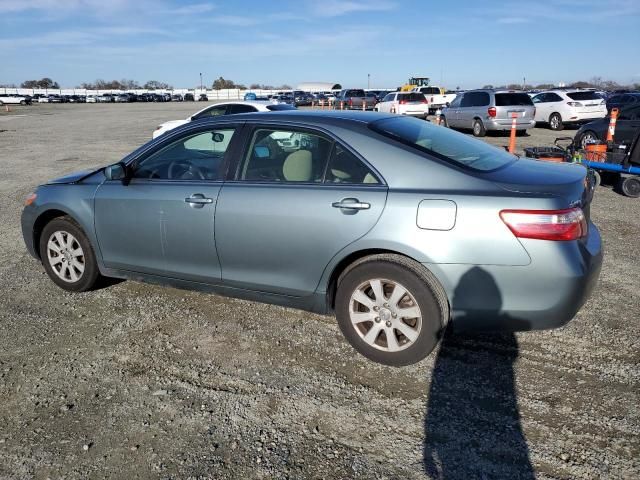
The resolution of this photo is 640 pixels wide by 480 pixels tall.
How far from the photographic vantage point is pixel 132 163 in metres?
4.43

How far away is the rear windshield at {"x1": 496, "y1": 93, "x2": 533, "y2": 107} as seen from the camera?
18.7 m

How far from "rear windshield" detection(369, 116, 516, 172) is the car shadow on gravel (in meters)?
0.83

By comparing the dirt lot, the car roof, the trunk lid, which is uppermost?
the car roof

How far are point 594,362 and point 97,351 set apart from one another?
3.42 metres

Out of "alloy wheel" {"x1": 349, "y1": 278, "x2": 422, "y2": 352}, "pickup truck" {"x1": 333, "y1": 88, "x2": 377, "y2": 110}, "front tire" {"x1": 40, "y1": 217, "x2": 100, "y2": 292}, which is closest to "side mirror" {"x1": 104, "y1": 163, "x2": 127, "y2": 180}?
"front tire" {"x1": 40, "y1": 217, "x2": 100, "y2": 292}

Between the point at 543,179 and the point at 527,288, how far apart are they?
0.76 m

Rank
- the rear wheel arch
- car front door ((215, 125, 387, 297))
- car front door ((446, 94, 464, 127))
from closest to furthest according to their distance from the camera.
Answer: the rear wheel arch < car front door ((215, 125, 387, 297)) < car front door ((446, 94, 464, 127))

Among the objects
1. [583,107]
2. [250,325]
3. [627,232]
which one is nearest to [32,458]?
[250,325]

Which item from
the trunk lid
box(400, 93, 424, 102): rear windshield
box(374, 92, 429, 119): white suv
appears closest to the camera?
the trunk lid

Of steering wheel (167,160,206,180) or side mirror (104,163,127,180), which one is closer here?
steering wheel (167,160,206,180)

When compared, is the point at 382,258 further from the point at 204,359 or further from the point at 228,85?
the point at 228,85

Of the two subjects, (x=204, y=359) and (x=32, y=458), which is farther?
(x=204, y=359)

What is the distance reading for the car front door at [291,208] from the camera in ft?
11.5

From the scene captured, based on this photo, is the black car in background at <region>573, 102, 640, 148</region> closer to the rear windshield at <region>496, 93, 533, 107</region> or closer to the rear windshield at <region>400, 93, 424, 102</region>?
the rear windshield at <region>496, 93, 533, 107</region>
